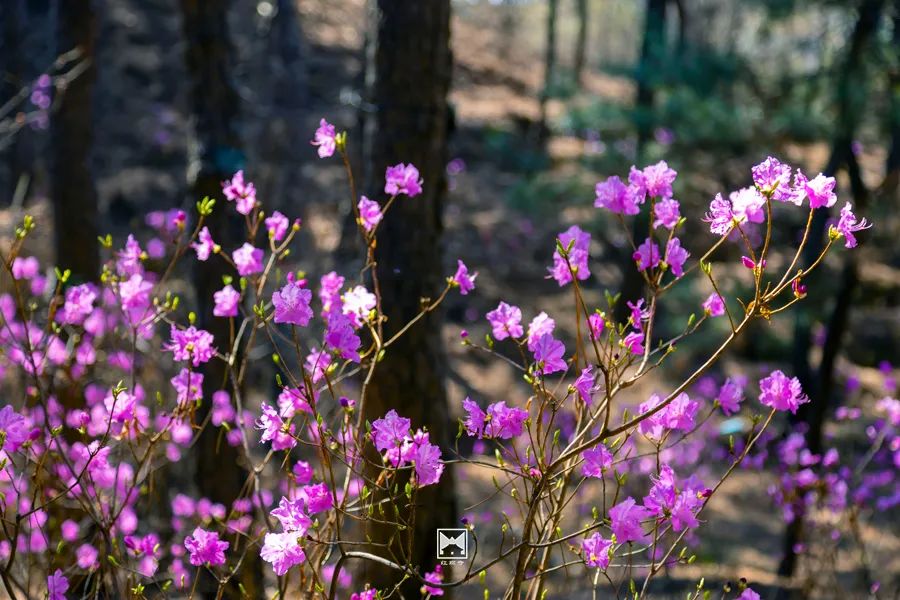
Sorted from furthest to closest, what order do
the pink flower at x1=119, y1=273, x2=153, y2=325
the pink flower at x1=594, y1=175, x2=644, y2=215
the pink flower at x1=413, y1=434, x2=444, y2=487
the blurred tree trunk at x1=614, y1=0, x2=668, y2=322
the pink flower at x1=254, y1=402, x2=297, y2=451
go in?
1. the blurred tree trunk at x1=614, y1=0, x2=668, y2=322
2. the pink flower at x1=119, y1=273, x2=153, y2=325
3. the pink flower at x1=594, y1=175, x2=644, y2=215
4. the pink flower at x1=254, y1=402, x2=297, y2=451
5. the pink flower at x1=413, y1=434, x2=444, y2=487

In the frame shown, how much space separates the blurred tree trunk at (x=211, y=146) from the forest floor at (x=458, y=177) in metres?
0.24

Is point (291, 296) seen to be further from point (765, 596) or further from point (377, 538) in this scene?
point (765, 596)

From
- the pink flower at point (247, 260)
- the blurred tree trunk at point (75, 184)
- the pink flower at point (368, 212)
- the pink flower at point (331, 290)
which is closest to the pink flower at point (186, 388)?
the pink flower at point (247, 260)

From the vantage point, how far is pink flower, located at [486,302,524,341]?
244 centimetres

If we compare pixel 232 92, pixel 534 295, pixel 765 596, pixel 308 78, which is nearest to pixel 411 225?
pixel 232 92

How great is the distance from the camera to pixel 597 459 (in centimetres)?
224

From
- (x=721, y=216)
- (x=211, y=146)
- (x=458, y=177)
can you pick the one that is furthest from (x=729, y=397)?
(x=458, y=177)

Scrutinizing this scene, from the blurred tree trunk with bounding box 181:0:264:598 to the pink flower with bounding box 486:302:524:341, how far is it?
3475 mm

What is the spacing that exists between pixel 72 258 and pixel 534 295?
9723 mm

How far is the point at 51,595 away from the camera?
2.27m

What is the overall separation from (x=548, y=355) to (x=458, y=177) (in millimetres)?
17822

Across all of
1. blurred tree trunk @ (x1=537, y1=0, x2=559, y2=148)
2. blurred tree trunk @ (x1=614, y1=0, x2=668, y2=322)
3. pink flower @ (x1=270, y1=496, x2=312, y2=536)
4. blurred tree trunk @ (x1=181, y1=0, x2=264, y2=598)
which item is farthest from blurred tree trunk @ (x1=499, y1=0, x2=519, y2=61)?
pink flower @ (x1=270, y1=496, x2=312, y2=536)

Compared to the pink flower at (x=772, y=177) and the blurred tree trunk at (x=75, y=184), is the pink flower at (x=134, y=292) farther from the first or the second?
the blurred tree trunk at (x=75, y=184)

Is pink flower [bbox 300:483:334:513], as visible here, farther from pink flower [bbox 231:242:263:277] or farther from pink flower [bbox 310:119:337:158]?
pink flower [bbox 310:119:337:158]
